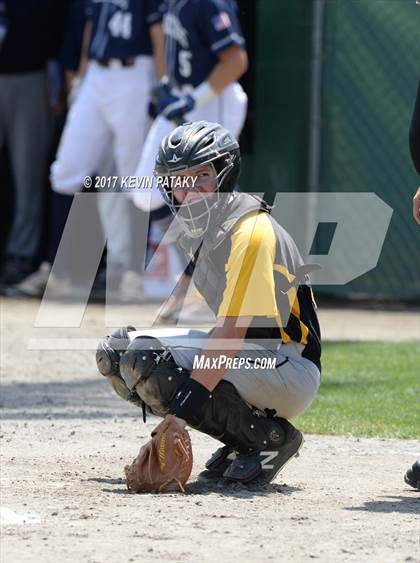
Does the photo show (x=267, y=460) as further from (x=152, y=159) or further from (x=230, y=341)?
(x=152, y=159)

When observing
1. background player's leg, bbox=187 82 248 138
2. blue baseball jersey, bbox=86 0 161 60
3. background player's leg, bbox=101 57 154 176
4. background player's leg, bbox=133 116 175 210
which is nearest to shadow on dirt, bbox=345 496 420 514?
background player's leg, bbox=133 116 175 210

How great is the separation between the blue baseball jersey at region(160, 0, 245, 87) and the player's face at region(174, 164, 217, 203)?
171 inches

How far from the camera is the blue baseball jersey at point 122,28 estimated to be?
32.5 feet

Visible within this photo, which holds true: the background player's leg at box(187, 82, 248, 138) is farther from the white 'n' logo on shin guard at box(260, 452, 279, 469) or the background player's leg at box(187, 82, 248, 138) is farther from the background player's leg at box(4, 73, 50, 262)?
the white 'n' logo on shin guard at box(260, 452, 279, 469)

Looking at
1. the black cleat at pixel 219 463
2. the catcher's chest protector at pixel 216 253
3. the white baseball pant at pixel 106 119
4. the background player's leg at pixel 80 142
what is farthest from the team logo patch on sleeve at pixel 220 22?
the black cleat at pixel 219 463

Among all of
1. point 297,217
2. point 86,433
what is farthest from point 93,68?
point 86,433

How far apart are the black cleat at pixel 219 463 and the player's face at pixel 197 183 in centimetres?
96

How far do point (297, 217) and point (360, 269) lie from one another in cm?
77

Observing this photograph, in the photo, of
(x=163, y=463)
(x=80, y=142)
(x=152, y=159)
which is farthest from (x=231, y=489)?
(x=80, y=142)

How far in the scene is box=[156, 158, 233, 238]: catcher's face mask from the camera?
4.95m

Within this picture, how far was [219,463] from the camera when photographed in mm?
5168

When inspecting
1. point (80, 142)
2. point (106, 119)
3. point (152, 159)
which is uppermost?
point (152, 159)

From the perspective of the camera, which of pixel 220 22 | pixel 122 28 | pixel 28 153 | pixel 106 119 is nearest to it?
pixel 220 22

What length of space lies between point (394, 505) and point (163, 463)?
2.67ft
